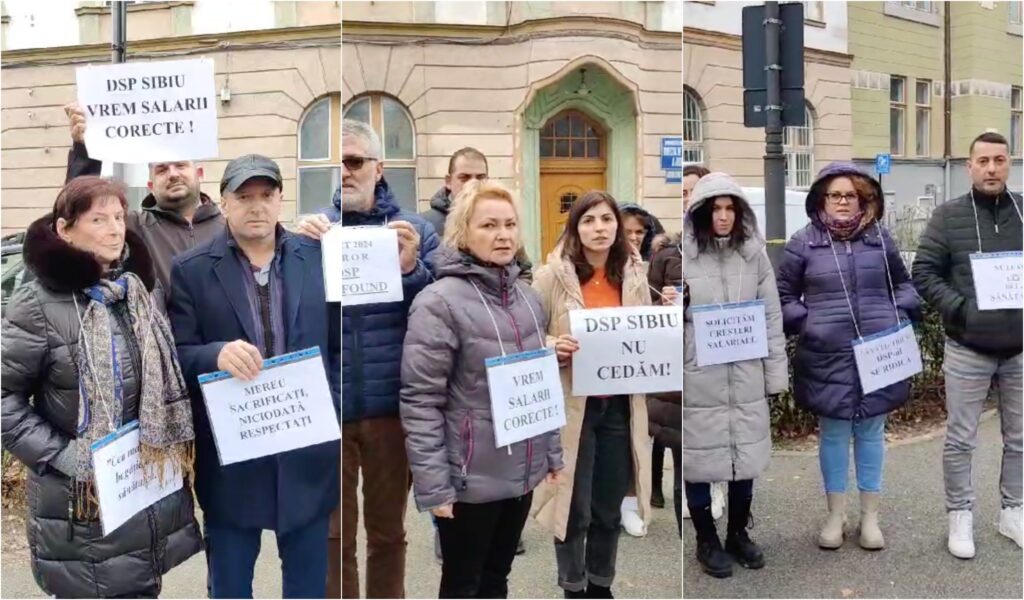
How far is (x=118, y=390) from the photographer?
2270 mm

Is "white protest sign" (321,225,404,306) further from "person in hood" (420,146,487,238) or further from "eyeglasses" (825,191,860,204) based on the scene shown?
"eyeglasses" (825,191,860,204)

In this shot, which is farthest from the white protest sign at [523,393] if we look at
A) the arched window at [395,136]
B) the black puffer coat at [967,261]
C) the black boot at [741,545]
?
the black puffer coat at [967,261]

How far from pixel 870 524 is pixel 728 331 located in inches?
40.0

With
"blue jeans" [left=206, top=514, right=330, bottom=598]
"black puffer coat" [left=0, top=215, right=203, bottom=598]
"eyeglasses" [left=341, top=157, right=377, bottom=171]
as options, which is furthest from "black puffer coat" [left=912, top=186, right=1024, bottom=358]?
"black puffer coat" [left=0, top=215, right=203, bottom=598]

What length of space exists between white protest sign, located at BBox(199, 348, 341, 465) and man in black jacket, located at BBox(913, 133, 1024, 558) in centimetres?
220

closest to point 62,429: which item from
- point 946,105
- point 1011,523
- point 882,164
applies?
point 882,164

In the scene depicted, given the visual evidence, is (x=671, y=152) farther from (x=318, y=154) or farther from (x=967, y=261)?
(x=967, y=261)

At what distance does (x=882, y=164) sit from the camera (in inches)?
130

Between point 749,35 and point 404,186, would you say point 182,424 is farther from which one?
point 749,35

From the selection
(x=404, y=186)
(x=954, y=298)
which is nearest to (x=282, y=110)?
(x=404, y=186)

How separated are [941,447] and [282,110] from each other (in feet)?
8.87

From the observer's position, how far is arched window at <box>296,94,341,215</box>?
2.59 metres

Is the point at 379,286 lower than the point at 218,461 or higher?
higher

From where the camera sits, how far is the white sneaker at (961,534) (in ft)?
10.8
